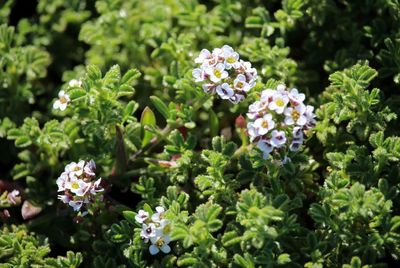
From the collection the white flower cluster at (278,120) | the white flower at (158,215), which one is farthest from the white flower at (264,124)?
the white flower at (158,215)

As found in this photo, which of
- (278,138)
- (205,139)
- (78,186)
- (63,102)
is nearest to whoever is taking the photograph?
(278,138)

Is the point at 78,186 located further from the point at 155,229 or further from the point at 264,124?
the point at 264,124

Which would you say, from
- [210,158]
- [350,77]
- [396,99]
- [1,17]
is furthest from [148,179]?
[1,17]

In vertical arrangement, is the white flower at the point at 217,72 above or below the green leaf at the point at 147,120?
above

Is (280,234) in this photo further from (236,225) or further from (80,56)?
(80,56)

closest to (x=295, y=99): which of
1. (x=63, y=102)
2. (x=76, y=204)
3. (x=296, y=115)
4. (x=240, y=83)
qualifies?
(x=296, y=115)

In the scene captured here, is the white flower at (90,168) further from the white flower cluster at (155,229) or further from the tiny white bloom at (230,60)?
the tiny white bloom at (230,60)
